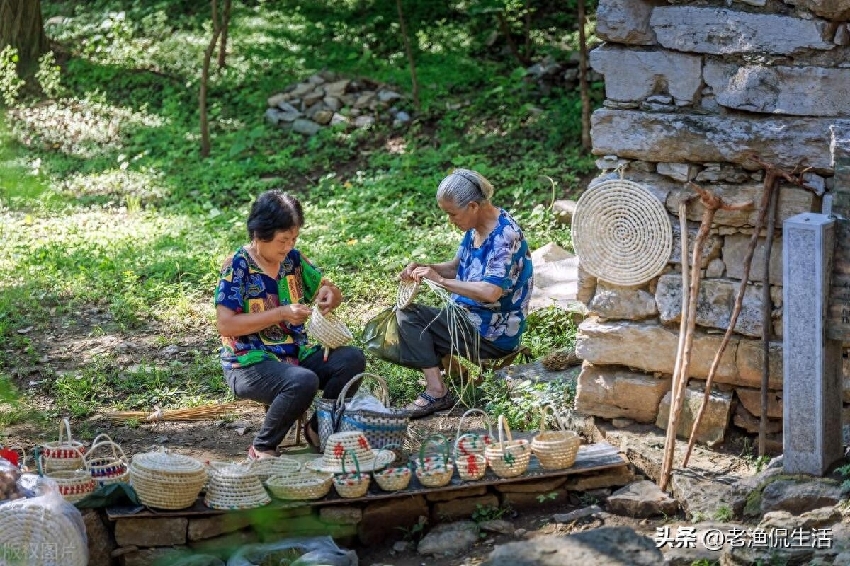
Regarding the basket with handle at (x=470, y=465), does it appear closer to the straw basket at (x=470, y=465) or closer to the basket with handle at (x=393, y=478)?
A: the straw basket at (x=470, y=465)

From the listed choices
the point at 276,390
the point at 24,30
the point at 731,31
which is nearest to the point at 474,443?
the point at 276,390

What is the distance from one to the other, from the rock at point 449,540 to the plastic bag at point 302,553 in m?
0.36

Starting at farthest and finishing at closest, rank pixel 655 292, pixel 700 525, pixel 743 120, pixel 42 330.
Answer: pixel 42 330, pixel 655 292, pixel 743 120, pixel 700 525

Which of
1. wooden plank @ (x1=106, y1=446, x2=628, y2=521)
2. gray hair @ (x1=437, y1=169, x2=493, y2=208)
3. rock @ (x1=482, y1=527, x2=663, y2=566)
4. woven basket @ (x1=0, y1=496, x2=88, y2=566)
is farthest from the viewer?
gray hair @ (x1=437, y1=169, x2=493, y2=208)

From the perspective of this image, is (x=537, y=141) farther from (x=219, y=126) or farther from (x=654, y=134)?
(x=654, y=134)

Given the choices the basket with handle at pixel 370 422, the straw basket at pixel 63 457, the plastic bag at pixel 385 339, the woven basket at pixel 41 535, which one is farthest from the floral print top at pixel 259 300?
the woven basket at pixel 41 535

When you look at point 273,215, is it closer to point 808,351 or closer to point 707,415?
point 707,415

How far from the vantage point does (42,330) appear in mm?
8461

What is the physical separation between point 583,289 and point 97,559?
270 cm

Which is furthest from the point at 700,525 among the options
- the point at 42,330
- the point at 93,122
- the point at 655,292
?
the point at 93,122

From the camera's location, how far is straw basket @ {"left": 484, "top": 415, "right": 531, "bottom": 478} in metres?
5.37

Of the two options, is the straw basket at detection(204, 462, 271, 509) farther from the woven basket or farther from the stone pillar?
the stone pillar

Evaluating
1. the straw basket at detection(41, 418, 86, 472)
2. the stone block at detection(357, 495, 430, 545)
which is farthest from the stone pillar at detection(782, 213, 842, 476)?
the straw basket at detection(41, 418, 86, 472)

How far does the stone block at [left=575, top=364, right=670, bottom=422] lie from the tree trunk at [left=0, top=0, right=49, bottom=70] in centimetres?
1066
